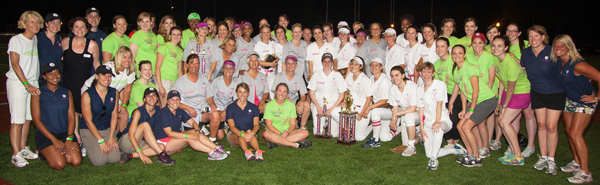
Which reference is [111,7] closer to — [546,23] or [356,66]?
[356,66]

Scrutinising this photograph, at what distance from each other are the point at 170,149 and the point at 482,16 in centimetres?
3728

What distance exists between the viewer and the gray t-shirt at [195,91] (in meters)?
6.26

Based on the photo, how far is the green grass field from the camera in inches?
179

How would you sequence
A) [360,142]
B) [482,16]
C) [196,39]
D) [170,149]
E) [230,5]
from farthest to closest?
[482,16], [230,5], [196,39], [360,142], [170,149]

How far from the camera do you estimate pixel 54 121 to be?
4.98 meters

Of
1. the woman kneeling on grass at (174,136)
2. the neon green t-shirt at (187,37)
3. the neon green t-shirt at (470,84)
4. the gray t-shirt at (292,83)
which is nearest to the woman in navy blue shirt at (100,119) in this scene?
the woman kneeling on grass at (174,136)

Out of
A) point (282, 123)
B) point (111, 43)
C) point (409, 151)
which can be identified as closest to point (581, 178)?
point (409, 151)

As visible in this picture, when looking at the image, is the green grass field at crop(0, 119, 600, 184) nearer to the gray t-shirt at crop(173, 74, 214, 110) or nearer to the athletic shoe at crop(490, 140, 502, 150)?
the athletic shoe at crop(490, 140, 502, 150)

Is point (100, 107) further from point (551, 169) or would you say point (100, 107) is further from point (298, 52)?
point (551, 169)

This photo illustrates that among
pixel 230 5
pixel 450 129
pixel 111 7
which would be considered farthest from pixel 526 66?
pixel 111 7

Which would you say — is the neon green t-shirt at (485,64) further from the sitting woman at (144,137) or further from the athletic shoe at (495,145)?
the sitting woman at (144,137)

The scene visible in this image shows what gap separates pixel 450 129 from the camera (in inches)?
214

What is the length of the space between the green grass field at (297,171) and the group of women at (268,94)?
0.17m

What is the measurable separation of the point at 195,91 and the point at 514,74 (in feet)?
15.2
